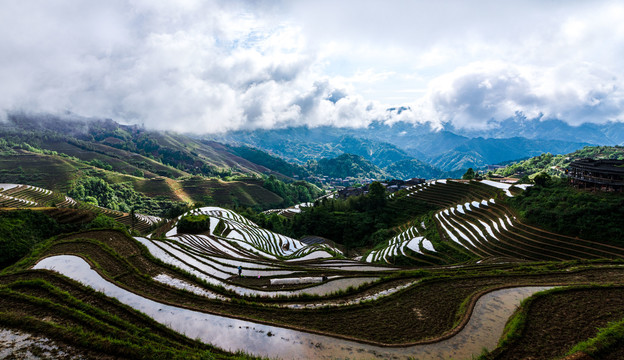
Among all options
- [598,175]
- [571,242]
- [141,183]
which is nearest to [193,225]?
[571,242]

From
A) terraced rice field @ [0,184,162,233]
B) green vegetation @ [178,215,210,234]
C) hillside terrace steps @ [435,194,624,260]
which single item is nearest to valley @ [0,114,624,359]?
hillside terrace steps @ [435,194,624,260]

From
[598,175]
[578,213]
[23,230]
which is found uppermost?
[598,175]

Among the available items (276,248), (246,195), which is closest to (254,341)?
(276,248)

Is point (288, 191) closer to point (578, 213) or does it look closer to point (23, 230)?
point (23, 230)

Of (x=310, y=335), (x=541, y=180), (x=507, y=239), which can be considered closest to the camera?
(x=310, y=335)

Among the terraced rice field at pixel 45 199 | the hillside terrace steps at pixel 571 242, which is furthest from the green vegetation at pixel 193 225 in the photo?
the hillside terrace steps at pixel 571 242

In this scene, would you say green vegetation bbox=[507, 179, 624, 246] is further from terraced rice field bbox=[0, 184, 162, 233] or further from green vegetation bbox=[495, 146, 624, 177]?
green vegetation bbox=[495, 146, 624, 177]
